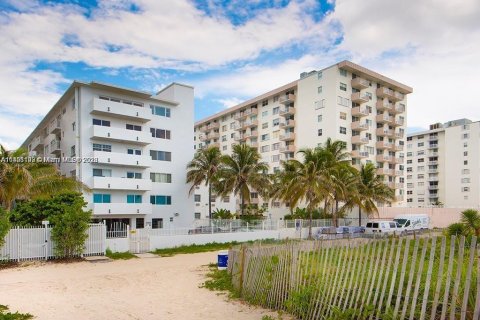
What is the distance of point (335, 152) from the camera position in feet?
149

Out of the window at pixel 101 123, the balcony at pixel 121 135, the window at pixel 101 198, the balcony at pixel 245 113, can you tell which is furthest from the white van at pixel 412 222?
the balcony at pixel 245 113

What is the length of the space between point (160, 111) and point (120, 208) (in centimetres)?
1271

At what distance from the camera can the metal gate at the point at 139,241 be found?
26.5m

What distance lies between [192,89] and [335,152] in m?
19.7

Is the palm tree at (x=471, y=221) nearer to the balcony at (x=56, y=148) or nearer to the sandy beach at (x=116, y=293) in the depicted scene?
the sandy beach at (x=116, y=293)

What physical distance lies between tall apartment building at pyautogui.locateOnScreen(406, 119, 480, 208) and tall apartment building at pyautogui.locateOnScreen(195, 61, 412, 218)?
1139 inches

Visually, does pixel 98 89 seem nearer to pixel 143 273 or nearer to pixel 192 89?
pixel 192 89

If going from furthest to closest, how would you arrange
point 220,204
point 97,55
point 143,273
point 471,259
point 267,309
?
point 220,204 → point 97,55 → point 143,273 → point 267,309 → point 471,259

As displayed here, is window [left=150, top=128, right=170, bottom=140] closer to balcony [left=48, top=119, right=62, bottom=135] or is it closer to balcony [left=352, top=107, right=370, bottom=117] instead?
balcony [left=48, top=119, right=62, bottom=135]

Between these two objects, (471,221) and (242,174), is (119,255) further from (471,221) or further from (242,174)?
(471,221)

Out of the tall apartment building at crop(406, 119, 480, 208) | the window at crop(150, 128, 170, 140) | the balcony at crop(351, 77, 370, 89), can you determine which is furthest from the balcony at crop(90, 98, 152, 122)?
the tall apartment building at crop(406, 119, 480, 208)

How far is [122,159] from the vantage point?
40250mm

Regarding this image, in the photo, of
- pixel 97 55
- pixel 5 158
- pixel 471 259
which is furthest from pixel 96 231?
pixel 471 259

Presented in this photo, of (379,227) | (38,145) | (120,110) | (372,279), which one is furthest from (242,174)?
(372,279)
